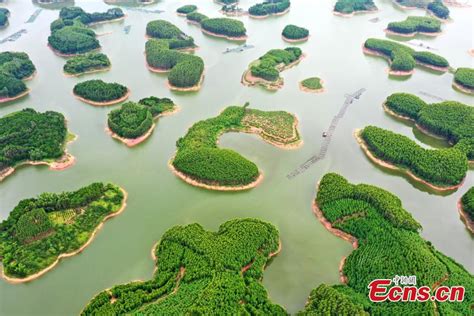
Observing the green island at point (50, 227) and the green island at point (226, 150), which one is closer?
the green island at point (50, 227)

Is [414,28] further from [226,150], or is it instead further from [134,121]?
[134,121]

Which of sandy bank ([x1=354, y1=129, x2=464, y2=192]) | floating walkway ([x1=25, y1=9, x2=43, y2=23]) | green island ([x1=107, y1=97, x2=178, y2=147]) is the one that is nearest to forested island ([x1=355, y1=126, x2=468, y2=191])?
sandy bank ([x1=354, y1=129, x2=464, y2=192])

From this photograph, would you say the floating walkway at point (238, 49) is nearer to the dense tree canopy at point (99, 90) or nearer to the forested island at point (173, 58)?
the forested island at point (173, 58)

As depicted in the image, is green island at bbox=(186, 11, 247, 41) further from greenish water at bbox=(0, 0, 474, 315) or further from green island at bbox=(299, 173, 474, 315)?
green island at bbox=(299, 173, 474, 315)

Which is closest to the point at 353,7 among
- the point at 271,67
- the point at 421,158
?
the point at 271,67

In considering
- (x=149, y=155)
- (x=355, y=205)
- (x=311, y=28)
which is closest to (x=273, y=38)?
(x=311, y=28)

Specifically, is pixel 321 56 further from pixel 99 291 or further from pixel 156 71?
pixel 99 291

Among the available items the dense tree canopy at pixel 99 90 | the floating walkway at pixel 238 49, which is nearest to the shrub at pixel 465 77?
the floating walkway at pixel 238 49
